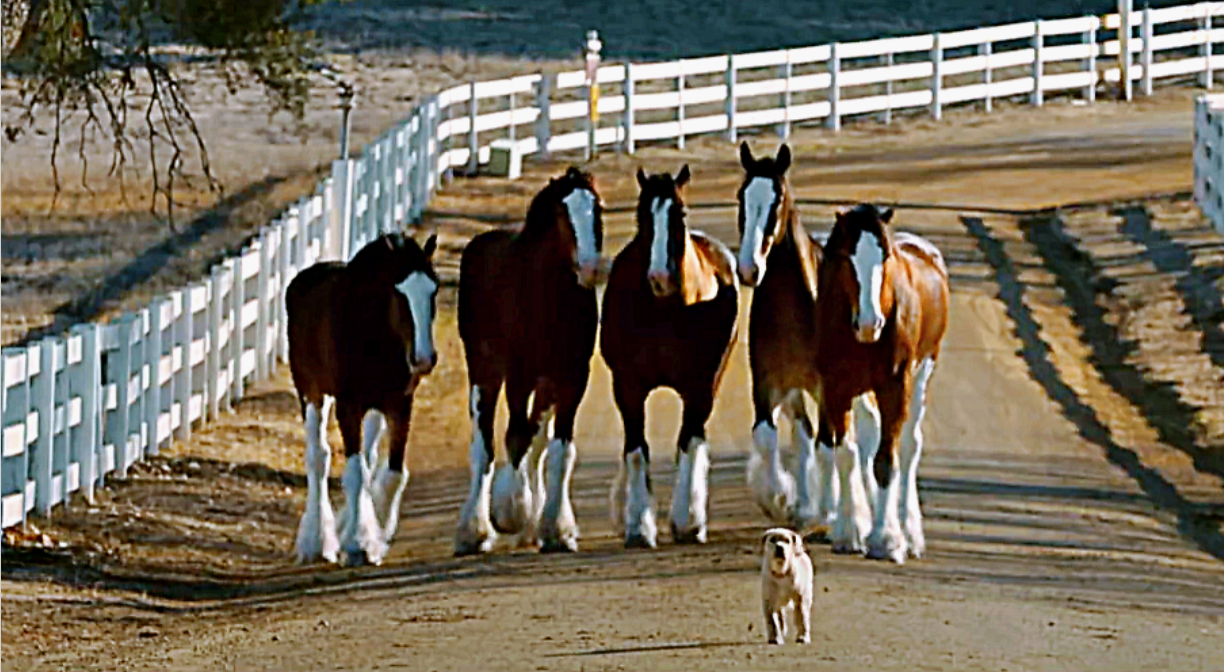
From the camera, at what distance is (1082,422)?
20.0m

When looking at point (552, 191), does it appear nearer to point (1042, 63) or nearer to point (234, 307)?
point (234, 307)

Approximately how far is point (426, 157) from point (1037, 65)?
13.7 meters

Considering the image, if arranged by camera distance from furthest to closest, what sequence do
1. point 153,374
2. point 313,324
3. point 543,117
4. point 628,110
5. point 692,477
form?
1. point 628,110
2. point 543,117
3. point 153,374
4. point 313,324
5. point 692,477

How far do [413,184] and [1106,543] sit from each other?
16759 mm

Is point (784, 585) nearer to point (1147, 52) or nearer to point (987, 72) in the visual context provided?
point (987, 72)

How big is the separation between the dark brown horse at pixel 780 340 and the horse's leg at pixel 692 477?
365 mm

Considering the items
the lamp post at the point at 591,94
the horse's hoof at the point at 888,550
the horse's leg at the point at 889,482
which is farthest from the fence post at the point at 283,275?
the lamp post at the point at 591,94

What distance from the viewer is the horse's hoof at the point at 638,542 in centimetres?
1490

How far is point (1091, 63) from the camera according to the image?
4394 centimetres

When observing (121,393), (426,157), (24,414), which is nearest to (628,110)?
(426,157)

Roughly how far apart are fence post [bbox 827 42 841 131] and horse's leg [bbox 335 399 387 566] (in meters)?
25.4

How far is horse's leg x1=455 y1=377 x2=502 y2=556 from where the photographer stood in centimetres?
1512

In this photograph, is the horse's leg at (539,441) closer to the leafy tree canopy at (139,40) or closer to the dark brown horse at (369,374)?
the dark brown horse at (369,374)

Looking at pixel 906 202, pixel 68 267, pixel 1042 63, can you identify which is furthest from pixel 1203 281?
pixel 1042 63
